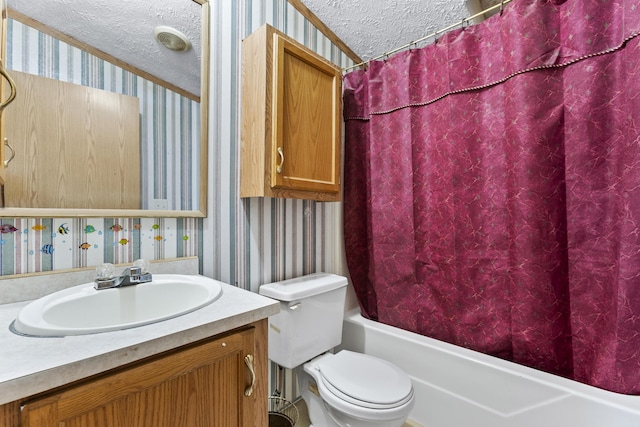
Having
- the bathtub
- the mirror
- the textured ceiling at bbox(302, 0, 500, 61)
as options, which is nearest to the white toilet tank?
the bathtub

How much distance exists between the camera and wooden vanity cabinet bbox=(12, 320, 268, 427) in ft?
1.79

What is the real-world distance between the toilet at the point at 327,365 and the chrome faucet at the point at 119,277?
52 centimetres

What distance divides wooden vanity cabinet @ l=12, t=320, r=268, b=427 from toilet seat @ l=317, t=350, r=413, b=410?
39 centimetres

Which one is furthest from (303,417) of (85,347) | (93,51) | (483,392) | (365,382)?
(93,51)

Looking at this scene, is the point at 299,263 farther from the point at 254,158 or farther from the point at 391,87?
the point at 391,87

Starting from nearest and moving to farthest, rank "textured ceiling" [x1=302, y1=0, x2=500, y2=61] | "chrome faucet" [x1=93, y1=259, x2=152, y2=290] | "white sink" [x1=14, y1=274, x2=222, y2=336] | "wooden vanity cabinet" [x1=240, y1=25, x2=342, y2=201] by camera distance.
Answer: "white sink" [x1=14, y1=274, x2=222, y2=336] → "chrome faucet" [x1=93, y1=259, x2=152, y2=290] → "wooden vanity cabinet" [x1=240, y1=25, x2=342, y2=201] → "textured ceiling" [x1=302, y1=0, x2=500, y2=61]

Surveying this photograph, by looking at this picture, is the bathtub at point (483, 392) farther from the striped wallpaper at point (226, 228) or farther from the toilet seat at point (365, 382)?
the striped wallpaper at point (226, 228)

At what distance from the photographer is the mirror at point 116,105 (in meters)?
0.89

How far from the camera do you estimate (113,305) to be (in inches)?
36.7

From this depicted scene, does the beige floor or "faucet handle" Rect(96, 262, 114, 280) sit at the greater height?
"faucet handle" Rect(96, 262, 114, 280)

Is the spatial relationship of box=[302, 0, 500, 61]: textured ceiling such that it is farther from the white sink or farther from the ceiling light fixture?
the white sink

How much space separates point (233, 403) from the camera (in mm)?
790

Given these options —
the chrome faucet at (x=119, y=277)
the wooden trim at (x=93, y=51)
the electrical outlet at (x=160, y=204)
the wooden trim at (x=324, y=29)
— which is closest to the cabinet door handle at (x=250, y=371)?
the chrome faucet at (x=119, y=277)

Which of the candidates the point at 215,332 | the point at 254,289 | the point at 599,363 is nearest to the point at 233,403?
the point at 215,332
